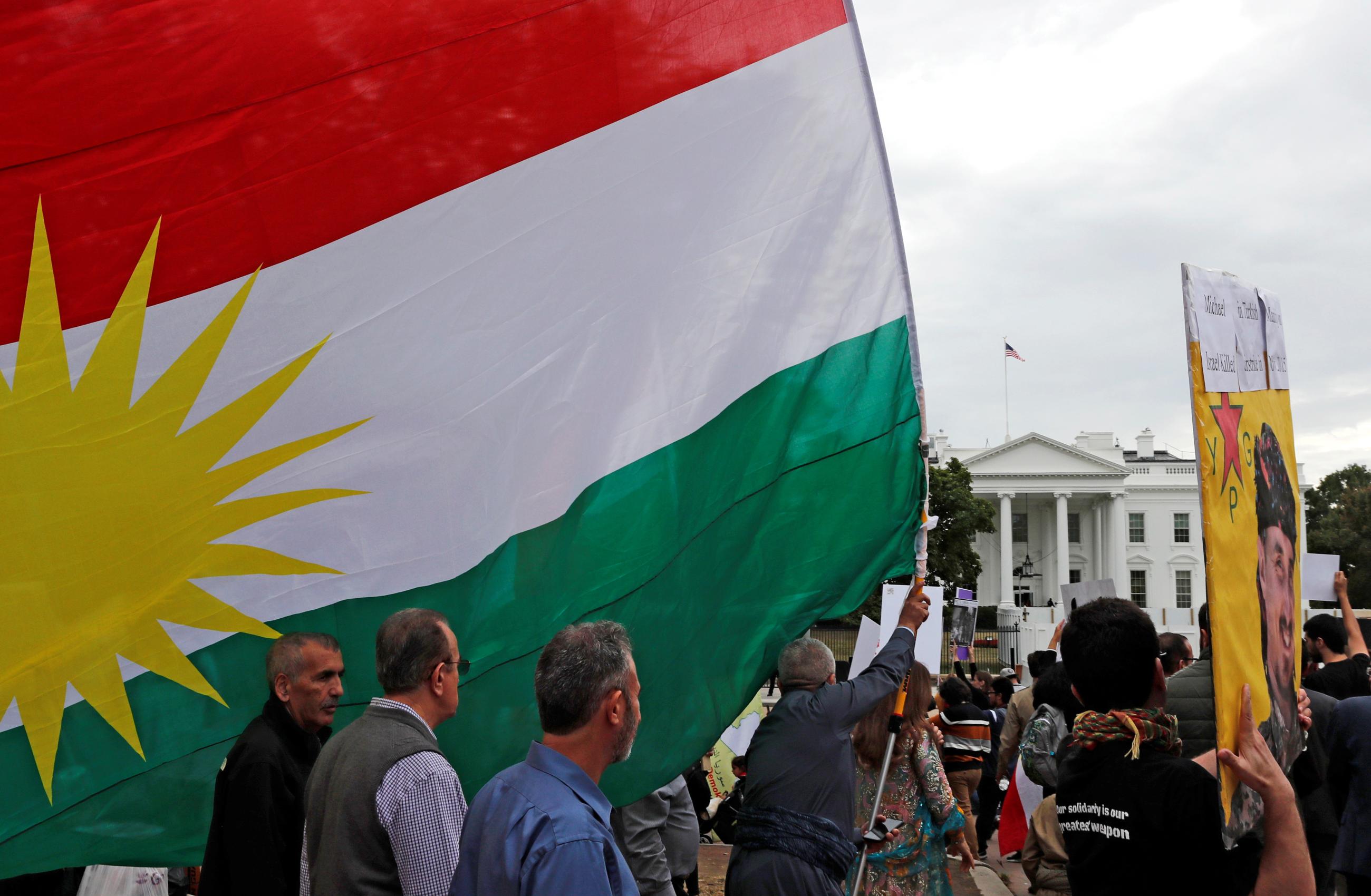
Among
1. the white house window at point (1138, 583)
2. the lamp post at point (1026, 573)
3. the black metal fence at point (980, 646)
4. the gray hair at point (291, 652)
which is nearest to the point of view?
the gray hair at point (291, 652)

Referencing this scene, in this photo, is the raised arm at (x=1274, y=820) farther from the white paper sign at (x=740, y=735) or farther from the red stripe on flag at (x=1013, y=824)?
the white paper sign at (x=740, y=735)

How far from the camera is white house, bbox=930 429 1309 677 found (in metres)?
80.2

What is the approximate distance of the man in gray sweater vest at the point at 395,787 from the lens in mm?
2645

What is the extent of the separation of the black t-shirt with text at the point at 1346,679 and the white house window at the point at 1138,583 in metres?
80.2

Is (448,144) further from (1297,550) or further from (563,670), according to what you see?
(1297,550)

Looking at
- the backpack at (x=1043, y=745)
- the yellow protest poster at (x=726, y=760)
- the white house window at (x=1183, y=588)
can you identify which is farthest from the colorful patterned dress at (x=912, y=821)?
the white house window at (x=1183, y=588)

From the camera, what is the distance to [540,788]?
217cm

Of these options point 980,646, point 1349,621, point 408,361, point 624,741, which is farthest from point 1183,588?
point 624,741

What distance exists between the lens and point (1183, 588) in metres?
80.6

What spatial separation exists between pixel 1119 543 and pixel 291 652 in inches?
3278

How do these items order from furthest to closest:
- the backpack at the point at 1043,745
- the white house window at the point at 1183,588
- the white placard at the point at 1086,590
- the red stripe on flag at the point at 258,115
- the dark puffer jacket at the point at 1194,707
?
the white house window at the point at 1183,588, the white placard at the point at 1086,590, the backpack at the point at 1043,745, the dark puffer jacket at the point at 1194,707, the red stripe on flag at the point at 258,115

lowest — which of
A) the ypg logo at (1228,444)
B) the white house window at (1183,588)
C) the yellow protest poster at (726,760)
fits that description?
the yellow protest poster at (726,760)

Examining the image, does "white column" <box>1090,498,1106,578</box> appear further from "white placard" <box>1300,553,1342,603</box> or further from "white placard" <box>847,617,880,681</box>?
"white placard" <box>847,617,880,681</box>

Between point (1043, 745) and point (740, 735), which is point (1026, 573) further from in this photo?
point (1043, 745)
